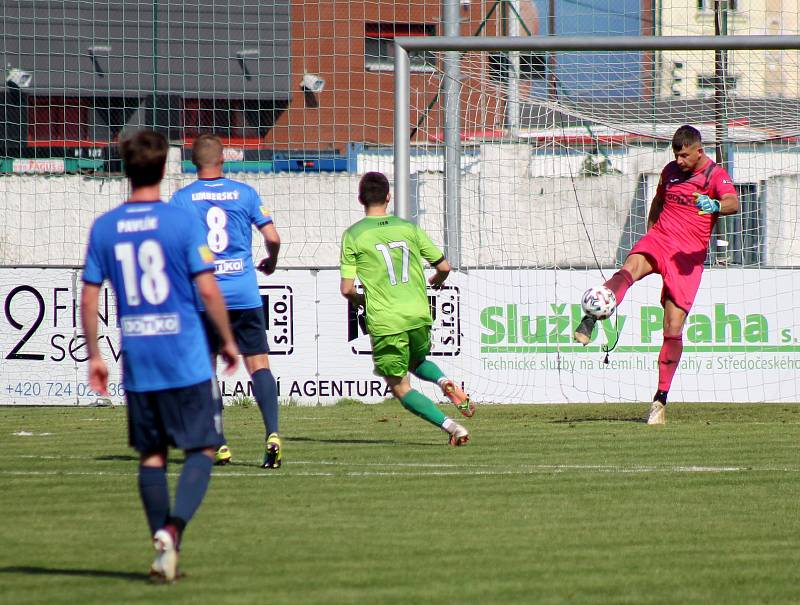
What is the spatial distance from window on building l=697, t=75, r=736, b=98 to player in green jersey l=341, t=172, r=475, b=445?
7387 mm

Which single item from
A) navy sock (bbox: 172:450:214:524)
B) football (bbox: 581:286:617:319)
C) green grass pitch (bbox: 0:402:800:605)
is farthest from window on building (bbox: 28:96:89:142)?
navy sock (bbox: 172:450:214:524)

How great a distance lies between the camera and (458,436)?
9469 mm

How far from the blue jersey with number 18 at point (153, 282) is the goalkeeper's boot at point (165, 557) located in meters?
0.54

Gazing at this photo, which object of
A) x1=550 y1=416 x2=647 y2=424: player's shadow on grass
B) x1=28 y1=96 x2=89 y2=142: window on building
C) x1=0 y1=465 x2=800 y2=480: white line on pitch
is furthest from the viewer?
x1=28 y1=96 x2=89 y2=142: window on building

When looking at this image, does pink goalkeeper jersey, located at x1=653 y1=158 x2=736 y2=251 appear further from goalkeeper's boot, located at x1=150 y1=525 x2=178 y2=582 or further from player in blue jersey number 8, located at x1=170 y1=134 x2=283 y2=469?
goalkeeper's boot, located at x1=150 y1=525 x2=178 y2=582

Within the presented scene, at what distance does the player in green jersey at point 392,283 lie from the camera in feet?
30.7

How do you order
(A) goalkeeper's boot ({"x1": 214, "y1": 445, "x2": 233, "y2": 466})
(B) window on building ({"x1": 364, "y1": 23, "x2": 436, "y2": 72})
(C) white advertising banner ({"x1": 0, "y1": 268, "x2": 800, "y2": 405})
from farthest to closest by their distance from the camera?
(B) window on building ({"x1": 364, "y1": 23, "x2": 436, "y2": 72}) → (C) white advertising banner ({"x1": 0, "y1": 268, "x2": 800, "y2": 405}) → (A) goalkeeper's boot ({"x1": 214, "y1": 445, "x2": 233, "y2": 466})

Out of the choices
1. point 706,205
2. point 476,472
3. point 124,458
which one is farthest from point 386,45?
point 476,472

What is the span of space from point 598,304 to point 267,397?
9.73 ft

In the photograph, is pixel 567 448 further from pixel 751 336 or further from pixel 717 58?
pixel 717 58

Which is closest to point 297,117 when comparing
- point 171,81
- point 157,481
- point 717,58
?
point 171,81

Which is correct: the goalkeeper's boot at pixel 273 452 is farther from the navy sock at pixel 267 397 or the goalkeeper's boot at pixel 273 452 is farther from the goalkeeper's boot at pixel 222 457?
the goalkeeper's boot at pixel 222 457

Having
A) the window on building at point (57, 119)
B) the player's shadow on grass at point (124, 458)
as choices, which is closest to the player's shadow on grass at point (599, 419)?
the player's shadow on grass at point (124, 458)

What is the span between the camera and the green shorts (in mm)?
9438
